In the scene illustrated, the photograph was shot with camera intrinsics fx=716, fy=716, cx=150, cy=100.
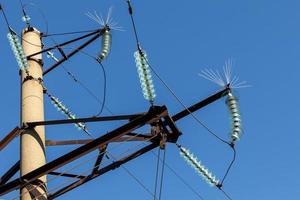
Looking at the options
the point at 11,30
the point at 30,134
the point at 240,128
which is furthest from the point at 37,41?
the point at 240,128

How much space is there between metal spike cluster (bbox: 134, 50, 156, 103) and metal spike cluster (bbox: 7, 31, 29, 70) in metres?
2.85

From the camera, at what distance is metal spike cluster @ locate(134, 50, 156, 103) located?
35.9ft

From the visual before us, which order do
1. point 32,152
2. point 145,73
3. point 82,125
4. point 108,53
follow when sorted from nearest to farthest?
1. point 145,73
2. point 32,152
3. point 108,53
4. point 82,125

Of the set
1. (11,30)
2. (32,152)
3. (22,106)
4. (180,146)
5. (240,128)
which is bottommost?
(240,128)

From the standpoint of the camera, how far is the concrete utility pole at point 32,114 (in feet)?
38.5

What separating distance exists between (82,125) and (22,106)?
8.19 ft

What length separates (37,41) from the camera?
15.0m

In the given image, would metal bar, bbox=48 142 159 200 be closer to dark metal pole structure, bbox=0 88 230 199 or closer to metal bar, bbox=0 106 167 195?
dark metal pole structure, bbox=0 88 230 199

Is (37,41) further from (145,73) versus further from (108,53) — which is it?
(145,73)

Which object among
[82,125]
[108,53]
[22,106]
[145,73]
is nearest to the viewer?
[145,73]

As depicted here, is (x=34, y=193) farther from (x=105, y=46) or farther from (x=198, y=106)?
(x=105, y=46)

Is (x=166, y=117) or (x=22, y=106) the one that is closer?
(x=166, y=117)

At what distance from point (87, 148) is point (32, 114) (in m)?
2.04

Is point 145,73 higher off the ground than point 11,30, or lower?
lower
